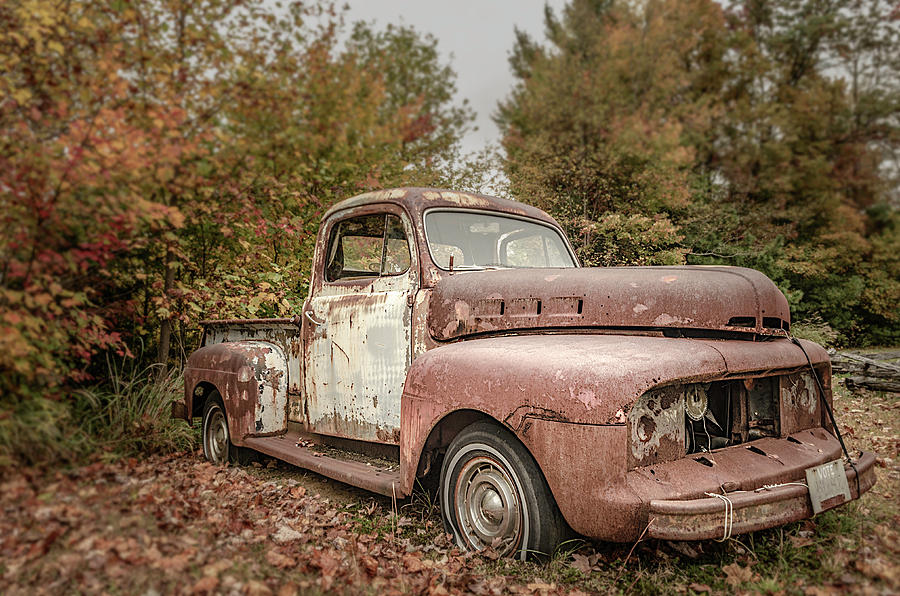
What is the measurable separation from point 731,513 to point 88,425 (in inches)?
113

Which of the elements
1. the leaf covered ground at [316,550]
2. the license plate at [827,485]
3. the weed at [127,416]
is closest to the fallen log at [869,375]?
the leaf covered ground at [316,550]

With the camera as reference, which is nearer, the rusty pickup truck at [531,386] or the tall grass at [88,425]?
the tall grass at [88,425]

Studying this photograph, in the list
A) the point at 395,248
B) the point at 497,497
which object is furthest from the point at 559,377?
the point at 395,248

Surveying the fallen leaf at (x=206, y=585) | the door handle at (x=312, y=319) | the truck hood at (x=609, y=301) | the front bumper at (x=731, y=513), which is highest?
the truck hood at (x=609, y=301)

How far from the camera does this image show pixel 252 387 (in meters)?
4.37

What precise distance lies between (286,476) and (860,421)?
5.84 m

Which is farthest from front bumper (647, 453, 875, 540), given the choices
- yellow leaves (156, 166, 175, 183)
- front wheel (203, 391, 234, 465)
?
front wheel (203, 391, 234, 465)

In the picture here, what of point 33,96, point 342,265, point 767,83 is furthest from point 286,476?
point 767,83

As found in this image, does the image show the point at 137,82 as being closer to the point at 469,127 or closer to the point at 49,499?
the point at 49,499

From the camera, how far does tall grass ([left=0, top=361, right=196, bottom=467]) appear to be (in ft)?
7.58

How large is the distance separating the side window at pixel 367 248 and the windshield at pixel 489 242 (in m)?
0.24

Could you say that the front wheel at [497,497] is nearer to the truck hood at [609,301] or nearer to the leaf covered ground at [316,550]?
Result: the leaf covered ground at [316,550]

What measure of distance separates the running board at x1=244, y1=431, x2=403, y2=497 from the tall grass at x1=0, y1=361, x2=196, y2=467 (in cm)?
72

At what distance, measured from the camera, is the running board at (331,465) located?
3.29 m
